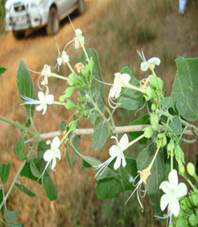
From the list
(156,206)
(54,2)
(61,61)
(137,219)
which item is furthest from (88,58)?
(54,2)

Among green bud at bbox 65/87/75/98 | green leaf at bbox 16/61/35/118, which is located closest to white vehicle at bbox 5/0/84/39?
green leaf at bbox 16/61/35/118

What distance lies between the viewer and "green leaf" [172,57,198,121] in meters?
0.40

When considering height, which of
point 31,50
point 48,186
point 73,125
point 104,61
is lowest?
point 31,50

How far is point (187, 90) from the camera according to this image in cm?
41

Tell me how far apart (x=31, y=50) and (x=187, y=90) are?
3.00 m

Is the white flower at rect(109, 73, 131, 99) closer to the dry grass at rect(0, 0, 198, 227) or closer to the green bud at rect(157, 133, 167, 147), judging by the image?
the green bud at rect(157, 133, 167, 147)

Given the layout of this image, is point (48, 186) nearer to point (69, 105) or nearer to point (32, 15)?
point (69, 105)

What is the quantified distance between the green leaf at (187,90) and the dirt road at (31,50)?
7.67 feet

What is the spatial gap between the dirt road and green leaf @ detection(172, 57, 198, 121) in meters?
2.34

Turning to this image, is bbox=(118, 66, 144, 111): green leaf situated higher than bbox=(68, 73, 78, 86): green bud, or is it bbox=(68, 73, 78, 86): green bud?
bbox=(68, 73, 78, 86): green bud

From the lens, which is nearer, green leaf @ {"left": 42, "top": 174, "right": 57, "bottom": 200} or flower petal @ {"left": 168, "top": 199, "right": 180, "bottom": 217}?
flower petal @ {"left": 168, "top": 199, "right": 180, "bottom": 217}

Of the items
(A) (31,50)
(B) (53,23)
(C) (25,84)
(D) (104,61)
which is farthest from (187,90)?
(B) (53,23)

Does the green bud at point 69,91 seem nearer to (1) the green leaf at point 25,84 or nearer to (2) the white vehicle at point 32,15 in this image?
(1) the green leaf at point 25,84

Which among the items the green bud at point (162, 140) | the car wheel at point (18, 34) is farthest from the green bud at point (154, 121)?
the car wheel at point (18, 34)
